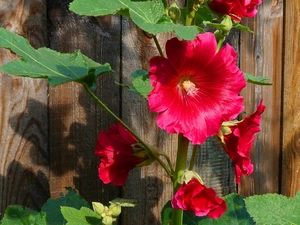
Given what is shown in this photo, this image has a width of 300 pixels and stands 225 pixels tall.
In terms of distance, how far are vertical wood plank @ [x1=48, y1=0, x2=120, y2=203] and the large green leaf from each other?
26.1 inches

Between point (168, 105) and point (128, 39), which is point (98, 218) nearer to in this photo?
point (168, 105)

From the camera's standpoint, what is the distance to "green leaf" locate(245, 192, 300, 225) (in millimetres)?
1310

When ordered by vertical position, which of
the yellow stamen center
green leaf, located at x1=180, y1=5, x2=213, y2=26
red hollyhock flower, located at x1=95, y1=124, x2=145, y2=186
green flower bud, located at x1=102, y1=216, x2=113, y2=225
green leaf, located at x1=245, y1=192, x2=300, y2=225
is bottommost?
green flower bud, located at x1=102, y1=216, x2=113, y2=225

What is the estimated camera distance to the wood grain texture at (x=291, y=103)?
1954 millimetres

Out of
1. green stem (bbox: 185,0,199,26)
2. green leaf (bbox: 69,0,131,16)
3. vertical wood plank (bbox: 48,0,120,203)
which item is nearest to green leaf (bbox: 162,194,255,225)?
vertical wood plank (bbox: 48,0,120,203)

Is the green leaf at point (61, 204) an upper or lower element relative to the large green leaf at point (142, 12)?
lower

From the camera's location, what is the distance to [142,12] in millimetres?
1115

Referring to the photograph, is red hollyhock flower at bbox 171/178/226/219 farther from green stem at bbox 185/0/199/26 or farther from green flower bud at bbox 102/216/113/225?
green stem at bbox 185/0/199/26

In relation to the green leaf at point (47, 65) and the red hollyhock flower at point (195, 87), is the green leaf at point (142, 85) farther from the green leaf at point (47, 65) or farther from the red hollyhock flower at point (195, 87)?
the red hollyhock flower at point (195, 87)

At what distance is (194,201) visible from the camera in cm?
125

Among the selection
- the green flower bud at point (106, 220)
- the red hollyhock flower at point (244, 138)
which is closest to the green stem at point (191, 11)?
the red hollyhock flower at point (244, 138)

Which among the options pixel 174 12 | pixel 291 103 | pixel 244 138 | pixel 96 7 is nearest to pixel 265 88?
pixel 291 103

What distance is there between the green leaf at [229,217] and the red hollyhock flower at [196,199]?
0.33 metres

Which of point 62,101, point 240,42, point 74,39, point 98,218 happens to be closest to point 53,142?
point 62,101
